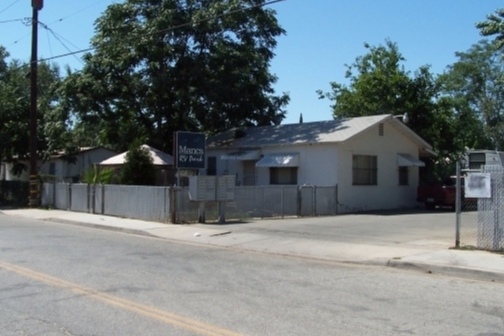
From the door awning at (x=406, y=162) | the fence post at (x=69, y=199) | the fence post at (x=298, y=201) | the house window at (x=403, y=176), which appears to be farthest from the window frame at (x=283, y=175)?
the fence post at (x=69, y=199)

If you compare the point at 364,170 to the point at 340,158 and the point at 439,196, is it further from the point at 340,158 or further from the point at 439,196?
the point at 439,196

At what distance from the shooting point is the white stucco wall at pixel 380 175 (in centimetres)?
2727

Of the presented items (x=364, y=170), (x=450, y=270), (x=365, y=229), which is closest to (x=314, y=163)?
(x=364, y=170)

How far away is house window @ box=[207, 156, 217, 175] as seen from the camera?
32781 millimetres

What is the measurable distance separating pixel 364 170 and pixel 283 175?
393cm

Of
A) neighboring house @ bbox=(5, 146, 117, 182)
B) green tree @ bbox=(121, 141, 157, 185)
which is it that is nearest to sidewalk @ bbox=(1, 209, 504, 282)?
green tree @ bbox=(121, 141, 157, 185)

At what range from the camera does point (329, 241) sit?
1630 centimetres

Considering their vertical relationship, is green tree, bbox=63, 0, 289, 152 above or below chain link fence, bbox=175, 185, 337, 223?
above

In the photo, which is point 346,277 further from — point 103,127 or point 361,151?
point 103,127

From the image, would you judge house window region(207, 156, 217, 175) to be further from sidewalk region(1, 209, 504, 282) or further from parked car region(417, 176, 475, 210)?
parked car region(417, 176, 475, 210)

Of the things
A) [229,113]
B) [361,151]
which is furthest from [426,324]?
[229,113]

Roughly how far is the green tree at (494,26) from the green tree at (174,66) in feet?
60.7

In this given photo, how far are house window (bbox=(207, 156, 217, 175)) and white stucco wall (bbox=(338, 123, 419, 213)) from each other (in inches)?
328

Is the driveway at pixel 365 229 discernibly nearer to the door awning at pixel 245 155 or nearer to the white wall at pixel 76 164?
the door awning at pixel 245 155
